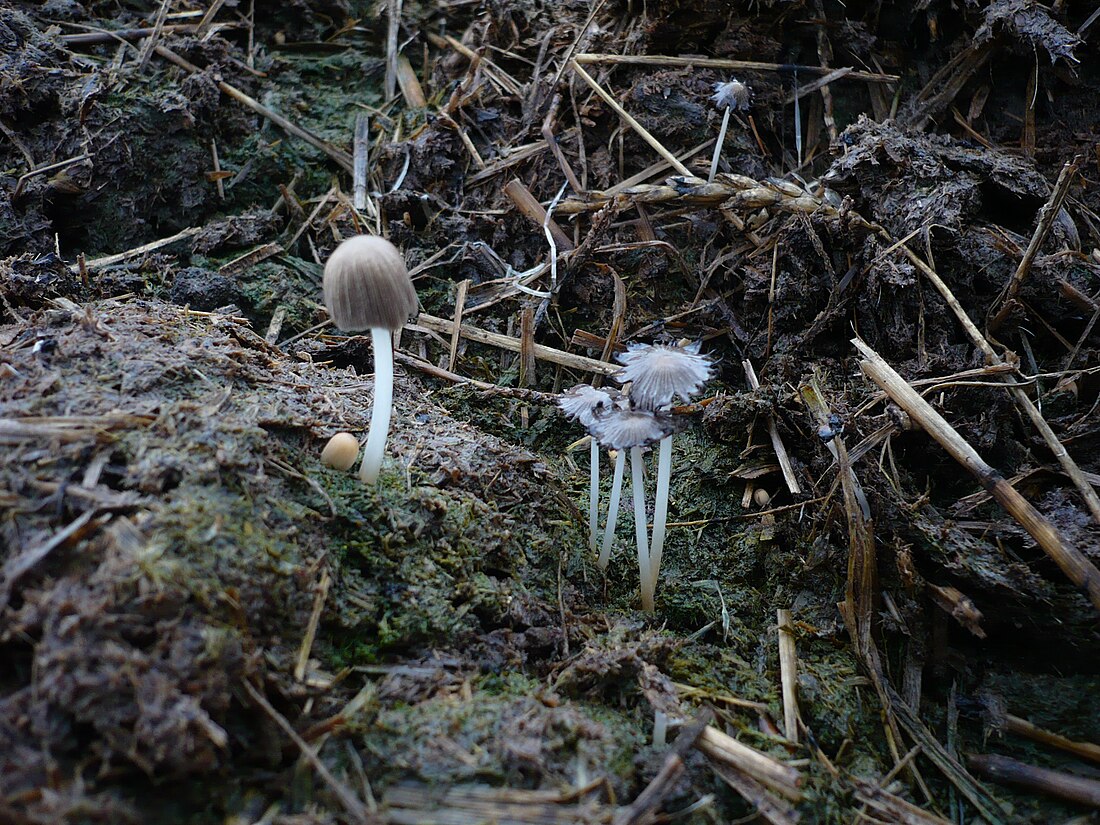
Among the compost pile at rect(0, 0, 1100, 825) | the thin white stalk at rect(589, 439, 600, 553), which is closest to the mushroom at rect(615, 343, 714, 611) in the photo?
the thin white stalk at rect(589, 439, 600, 553)

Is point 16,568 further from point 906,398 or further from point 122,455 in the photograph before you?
point 906,398

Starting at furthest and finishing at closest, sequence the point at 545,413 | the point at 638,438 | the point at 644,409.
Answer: the point at 545,413 → the point at 644,409 → the point at 638,438

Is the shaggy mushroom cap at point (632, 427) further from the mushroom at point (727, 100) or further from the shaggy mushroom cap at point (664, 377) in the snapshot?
the mushroom at point (727, 100)

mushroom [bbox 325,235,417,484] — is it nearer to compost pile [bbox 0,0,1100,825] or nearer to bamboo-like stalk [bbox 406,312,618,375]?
compost pile [bbox 0,0,1100,825]

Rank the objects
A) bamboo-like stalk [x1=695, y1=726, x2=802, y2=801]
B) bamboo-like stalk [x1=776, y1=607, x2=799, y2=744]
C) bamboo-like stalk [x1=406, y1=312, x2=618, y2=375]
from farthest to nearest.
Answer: bamboo-like stalk [x1=406, y1=312, x2=618, y2=375]
bamboo-like stalk [x1=776, y1=607, x2=799, y2=744]
bamboo-like stalk [x1=695, y1=726, x2=802, y2=801]

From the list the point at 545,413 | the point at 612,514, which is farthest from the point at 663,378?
the point at 545,413

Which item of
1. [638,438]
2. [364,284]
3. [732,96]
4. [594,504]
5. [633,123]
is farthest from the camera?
[633,123]

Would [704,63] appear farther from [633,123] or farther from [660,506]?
[660,506]

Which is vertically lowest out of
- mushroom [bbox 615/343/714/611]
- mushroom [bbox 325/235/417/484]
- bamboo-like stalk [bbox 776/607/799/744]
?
bamboo-like stalk [bbox 776/607/799/744]
